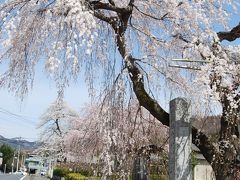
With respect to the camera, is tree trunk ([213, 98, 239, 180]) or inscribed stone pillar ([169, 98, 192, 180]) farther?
tree trunk ([213, 98, 239, 180])

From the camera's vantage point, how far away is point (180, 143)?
15.8ft

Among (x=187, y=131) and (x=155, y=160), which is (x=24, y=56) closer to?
(x=187, y=131)

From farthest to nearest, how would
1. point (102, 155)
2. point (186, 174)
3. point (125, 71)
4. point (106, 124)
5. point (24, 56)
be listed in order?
point (102, 155) → point (106, 124) → point (125, 71) → point (24, 56) → point (186, 174)

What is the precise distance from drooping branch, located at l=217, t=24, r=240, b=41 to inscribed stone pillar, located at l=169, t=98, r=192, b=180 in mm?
1639

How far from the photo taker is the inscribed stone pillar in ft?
15.7

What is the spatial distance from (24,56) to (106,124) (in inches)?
63.2

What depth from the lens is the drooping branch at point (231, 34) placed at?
5.85 m

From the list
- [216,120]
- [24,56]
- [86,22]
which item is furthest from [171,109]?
[24,56]

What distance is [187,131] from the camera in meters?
4.82

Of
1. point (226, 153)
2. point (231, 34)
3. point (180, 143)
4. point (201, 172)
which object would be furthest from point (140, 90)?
point (201, 172)

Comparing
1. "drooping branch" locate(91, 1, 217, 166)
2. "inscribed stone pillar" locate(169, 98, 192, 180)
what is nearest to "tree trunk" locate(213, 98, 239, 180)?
"drooping branch" locate(91, 1, 217, 166)

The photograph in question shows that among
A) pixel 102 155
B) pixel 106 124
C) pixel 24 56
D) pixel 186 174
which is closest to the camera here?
pixel 186 174

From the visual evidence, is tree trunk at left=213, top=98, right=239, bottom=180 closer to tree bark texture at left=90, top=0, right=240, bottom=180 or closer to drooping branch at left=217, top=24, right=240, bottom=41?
tree bark texture at left=90, top=0, right=240, bottom=180

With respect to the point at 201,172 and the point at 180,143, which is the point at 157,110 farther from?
the point at 201,172
